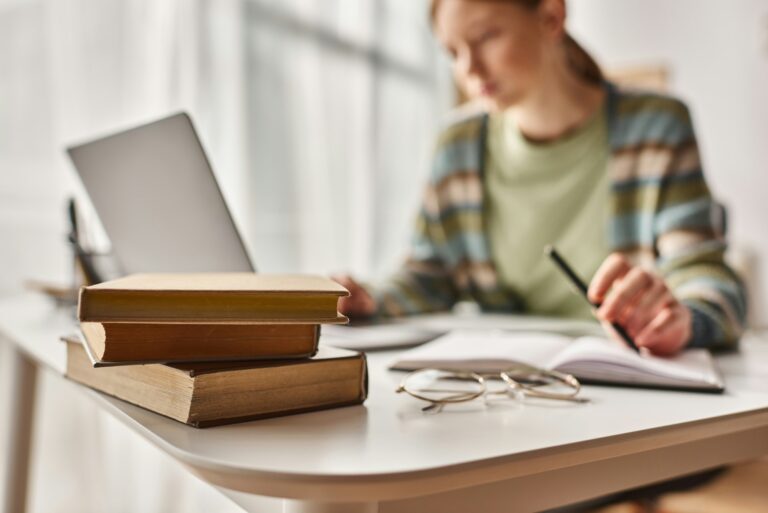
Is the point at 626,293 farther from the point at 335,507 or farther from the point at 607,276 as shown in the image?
the point at 335,507

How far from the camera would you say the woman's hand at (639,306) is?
811 millimetres

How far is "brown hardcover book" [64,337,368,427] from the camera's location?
51 cm

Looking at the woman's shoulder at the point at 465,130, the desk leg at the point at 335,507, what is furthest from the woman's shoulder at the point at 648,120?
the desk leg at the point at 335,507

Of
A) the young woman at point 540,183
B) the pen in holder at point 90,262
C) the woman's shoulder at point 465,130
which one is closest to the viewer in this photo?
the pen in holder at point 90,262

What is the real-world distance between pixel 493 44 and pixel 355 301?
552 mm

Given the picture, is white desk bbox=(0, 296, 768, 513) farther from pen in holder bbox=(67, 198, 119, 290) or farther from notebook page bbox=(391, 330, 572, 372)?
pen in holder bbox=(67, 198, 119, 290)

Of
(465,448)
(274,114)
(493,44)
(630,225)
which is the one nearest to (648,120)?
(630,225)

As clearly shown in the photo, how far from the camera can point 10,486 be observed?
3.99 feet

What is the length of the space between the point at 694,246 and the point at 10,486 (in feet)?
3.83

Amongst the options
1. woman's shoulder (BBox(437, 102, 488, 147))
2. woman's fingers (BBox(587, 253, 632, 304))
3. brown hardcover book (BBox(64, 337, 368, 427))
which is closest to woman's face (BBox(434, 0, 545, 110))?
woman's shoulder (BBox(437, 102, 488, 147))

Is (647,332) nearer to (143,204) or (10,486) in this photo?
(143,204)

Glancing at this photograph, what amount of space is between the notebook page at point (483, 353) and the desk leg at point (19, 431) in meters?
0.73

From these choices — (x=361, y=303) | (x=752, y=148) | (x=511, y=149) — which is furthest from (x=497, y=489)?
(x=752, y=148)

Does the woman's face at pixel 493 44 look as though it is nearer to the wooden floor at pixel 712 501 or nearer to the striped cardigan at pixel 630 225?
the striped cardigan at pixel 630 225
